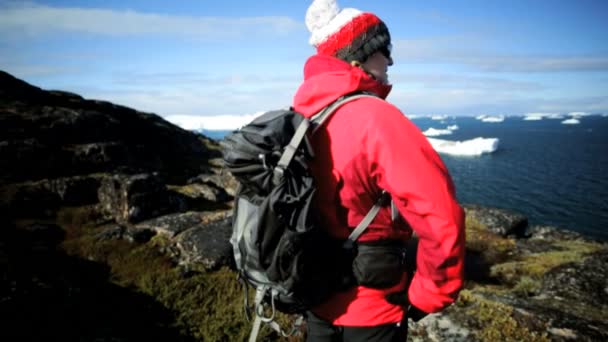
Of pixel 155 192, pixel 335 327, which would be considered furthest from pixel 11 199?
pixel 335 327

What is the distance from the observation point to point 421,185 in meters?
2.05

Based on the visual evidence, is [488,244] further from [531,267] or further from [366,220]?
[366,220]

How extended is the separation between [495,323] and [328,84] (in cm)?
560

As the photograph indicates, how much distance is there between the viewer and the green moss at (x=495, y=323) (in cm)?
526

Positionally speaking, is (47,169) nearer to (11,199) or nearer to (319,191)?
(11,199)

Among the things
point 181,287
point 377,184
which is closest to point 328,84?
point 377,184

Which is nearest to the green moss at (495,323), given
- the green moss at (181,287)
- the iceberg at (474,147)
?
the green moss at (181,287)

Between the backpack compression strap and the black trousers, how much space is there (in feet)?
4.96

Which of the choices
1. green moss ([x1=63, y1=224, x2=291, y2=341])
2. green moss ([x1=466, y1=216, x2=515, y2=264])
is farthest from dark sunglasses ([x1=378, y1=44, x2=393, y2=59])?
green moss ([x1=466, y1=216, x2=515, y2=264])

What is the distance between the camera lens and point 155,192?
43.5ft

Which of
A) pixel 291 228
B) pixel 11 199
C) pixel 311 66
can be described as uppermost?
pixel 311 66

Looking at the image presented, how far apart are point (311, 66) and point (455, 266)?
186 centimetres

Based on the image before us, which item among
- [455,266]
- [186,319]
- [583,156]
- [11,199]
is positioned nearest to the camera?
[455,266]

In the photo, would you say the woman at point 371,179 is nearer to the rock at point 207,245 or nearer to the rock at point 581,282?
the rock at point 207,245
